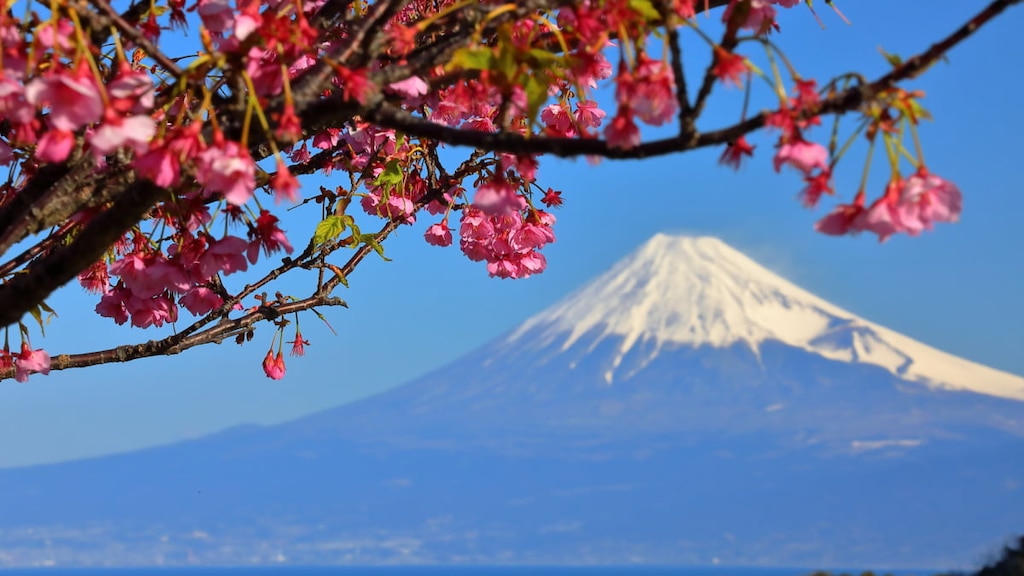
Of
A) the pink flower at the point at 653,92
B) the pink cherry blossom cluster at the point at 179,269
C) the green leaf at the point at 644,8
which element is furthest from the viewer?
the pink cherry blossom cluster at the point at 179,269

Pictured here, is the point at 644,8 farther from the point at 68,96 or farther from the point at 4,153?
the point at 4,153

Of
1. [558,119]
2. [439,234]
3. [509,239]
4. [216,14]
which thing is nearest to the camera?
[216,14]

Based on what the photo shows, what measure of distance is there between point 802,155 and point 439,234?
8.99 ft

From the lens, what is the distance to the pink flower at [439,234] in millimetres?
4812

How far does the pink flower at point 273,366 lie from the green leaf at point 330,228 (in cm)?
98

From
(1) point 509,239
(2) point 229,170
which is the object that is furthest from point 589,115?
(2) point 229,170

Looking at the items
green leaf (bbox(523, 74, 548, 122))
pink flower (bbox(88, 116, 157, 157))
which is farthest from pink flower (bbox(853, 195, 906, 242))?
pink flower (bbox(88, 116, 157, 157))

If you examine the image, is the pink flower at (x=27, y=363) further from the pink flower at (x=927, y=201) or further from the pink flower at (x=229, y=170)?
the pink flower at (x=927, y=201)

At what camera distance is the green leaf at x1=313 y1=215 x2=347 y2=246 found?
13.4 ft

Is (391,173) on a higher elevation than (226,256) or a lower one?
higher

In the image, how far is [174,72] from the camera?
242cm

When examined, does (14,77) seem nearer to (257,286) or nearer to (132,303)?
(132,303)

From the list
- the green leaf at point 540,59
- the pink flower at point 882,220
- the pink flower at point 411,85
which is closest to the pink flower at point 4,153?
the pink flower at point 411,85

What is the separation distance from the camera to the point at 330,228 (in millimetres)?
4137
